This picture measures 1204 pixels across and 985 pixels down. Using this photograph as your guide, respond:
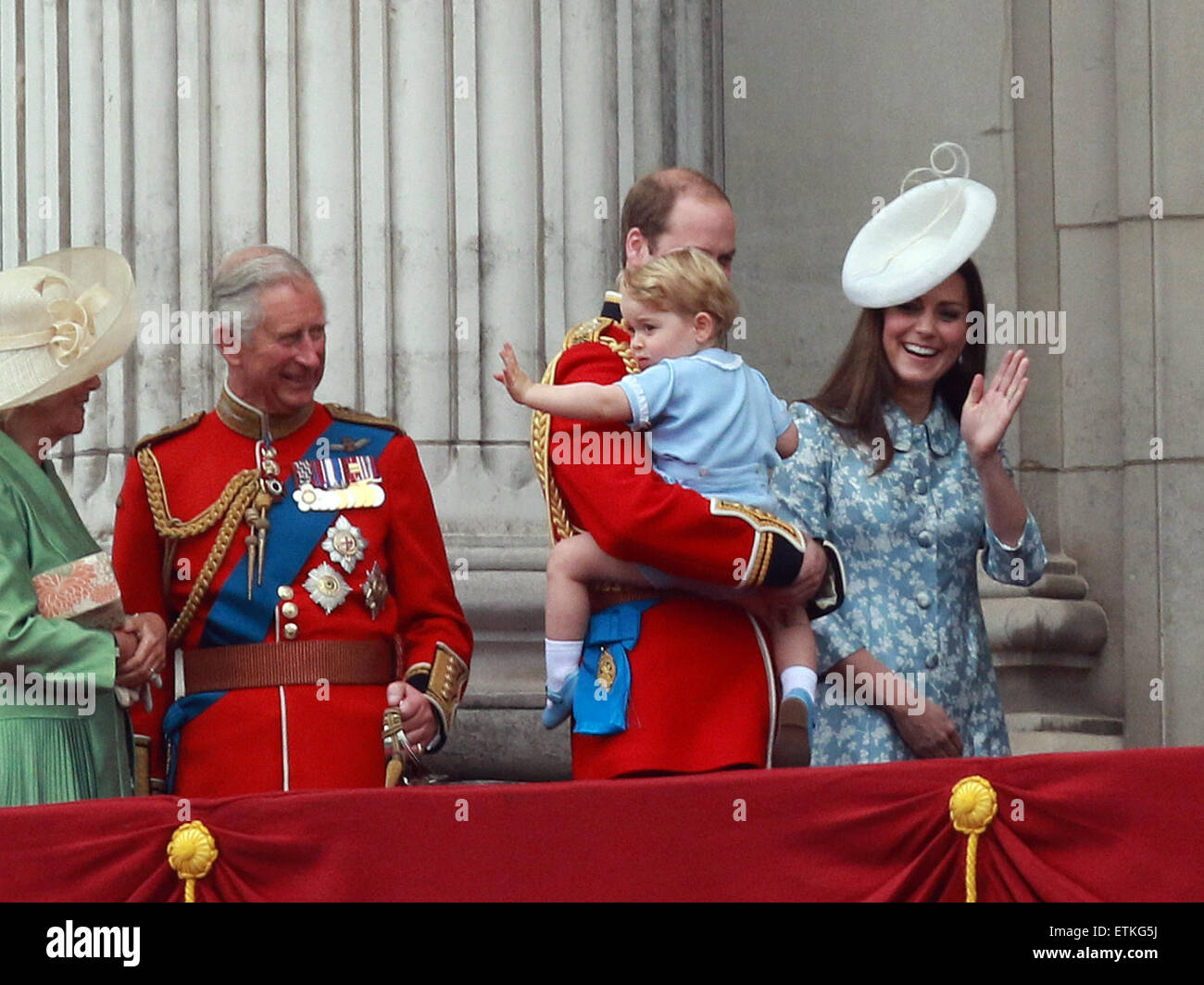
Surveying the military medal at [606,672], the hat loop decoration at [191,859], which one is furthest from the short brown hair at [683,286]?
the hat loop decoration at [191,859]

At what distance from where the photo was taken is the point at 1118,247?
7.23 metres

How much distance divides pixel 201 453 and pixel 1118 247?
3105mm

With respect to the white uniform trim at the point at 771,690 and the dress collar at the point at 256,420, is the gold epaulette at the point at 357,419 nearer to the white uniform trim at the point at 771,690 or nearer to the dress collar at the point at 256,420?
the dress collar at the point at 256,420

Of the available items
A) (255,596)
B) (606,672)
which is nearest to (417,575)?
(255,596)

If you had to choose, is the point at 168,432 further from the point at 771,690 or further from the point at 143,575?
the point at 771,690

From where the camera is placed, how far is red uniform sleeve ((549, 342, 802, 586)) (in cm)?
457

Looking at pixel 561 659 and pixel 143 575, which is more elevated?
pixel 143 575

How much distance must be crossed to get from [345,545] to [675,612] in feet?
2.55

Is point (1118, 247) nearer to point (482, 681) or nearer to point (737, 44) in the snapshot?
point (737, 44)

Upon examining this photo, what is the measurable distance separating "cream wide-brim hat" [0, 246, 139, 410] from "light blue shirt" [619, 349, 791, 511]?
1.06 m

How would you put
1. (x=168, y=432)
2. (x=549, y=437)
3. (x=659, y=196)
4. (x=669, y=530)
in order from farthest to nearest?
(x=168, y=432), (x=659, y=196), (x=549, y=437), (x=669, y=530)

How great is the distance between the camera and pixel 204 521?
511 centimetres

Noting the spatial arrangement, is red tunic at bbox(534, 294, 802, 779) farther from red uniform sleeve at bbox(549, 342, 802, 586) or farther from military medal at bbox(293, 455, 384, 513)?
military medal at bbox(293, 455, 384, 513)

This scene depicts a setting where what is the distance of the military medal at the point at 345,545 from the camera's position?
200 inches
